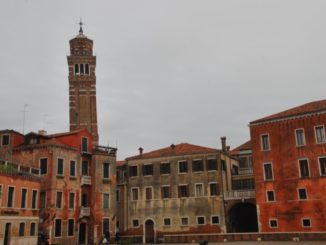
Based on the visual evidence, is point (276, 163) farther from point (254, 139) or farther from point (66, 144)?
point (66, 144)

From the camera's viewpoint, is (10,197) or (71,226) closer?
(10,197)

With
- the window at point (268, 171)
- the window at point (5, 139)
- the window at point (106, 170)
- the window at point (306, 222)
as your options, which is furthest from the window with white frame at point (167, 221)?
the window at point (5, 139)

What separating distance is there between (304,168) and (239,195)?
7918mm

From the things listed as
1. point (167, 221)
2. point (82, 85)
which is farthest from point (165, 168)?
point (82, 85)

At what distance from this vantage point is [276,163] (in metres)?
37.7

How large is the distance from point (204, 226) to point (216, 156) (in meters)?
7.35

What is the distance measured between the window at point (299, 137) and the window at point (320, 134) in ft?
4.04

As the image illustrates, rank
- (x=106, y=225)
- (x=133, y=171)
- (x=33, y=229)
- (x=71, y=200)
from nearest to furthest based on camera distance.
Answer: (x=33, y=229)
(x=71, y=200)
(x=106, y=225)
(x=133, y=171)

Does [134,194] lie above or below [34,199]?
above

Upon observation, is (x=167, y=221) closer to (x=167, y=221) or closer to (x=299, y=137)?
(x=167, y=221)

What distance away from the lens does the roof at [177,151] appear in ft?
147

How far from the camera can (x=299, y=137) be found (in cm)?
3691

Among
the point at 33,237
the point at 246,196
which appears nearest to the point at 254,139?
the point at 246,196

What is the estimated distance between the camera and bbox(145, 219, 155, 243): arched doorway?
44312 millimetres
